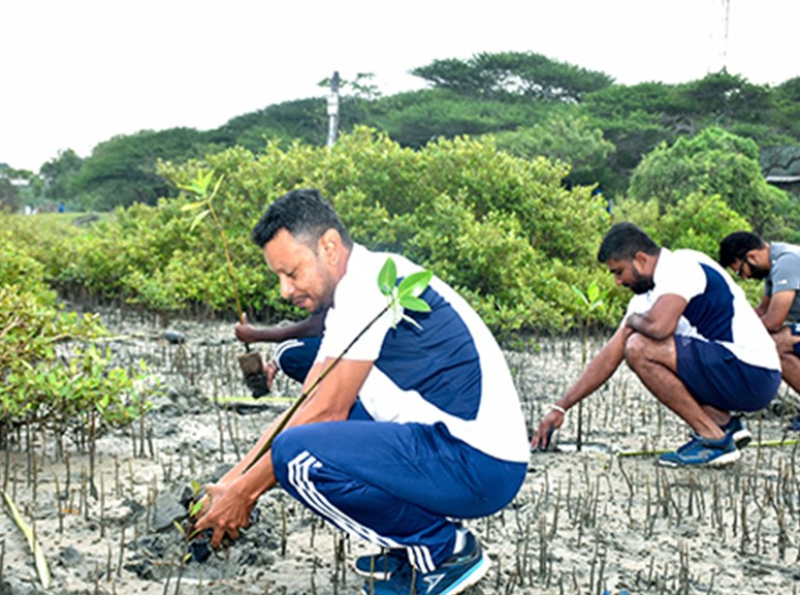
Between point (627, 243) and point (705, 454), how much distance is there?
1.12 m

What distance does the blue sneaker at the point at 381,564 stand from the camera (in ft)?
9.96

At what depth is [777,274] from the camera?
544 centimetres

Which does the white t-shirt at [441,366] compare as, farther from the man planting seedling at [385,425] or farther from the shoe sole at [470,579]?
the shoe sole at [470,579]

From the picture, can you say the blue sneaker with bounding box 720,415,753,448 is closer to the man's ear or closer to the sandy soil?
the sandy soil

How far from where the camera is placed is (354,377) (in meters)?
2.76

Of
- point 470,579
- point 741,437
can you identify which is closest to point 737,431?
point 741,437

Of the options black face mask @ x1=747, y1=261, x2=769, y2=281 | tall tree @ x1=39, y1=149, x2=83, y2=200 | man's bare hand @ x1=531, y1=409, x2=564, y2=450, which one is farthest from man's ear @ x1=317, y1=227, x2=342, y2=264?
tall tree @ x1=39, y1=149, x2=83, y2=200

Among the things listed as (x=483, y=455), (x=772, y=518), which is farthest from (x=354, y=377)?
(x=772, y=518)

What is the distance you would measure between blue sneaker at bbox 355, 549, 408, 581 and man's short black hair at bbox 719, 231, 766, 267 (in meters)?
3.16

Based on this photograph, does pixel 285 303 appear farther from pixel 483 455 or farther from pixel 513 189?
pixel 483 455

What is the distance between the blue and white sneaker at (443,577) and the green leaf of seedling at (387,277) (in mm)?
877

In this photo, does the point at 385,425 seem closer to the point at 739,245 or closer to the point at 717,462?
the point at 717,462

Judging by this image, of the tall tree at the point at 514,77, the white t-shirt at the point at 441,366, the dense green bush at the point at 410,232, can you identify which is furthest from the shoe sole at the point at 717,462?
the tall tree at the point at 514,77

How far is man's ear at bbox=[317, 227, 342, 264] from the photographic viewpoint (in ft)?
9.33
